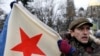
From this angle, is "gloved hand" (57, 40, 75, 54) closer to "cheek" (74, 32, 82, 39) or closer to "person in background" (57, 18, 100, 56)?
"person in background" (57, 18, 100, 56)

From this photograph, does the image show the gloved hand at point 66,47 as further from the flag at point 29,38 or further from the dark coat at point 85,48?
the flag at point 29,38

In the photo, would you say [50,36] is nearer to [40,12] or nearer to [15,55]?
[15,55]

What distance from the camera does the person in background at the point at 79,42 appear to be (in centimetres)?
417

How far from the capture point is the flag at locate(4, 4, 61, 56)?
4.54 metres

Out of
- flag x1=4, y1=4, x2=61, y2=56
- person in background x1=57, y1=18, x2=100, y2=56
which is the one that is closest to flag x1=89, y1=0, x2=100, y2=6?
flag x1=4, y1=4, x2=61, y2=56

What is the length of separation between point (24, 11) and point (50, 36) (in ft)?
1.51

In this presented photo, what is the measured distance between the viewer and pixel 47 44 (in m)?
4.56

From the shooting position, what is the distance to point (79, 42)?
13.7 feet

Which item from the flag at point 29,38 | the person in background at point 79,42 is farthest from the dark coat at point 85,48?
the flag at point 29,38

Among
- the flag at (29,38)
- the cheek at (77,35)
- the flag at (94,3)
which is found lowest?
the flag at (94,3)

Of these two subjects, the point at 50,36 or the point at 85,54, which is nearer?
the point at 85,54

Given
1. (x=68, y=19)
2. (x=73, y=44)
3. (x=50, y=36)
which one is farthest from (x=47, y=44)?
(x=68, y=19)

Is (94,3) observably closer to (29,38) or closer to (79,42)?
(29,38)

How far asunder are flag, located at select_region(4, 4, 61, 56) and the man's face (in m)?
0.34
